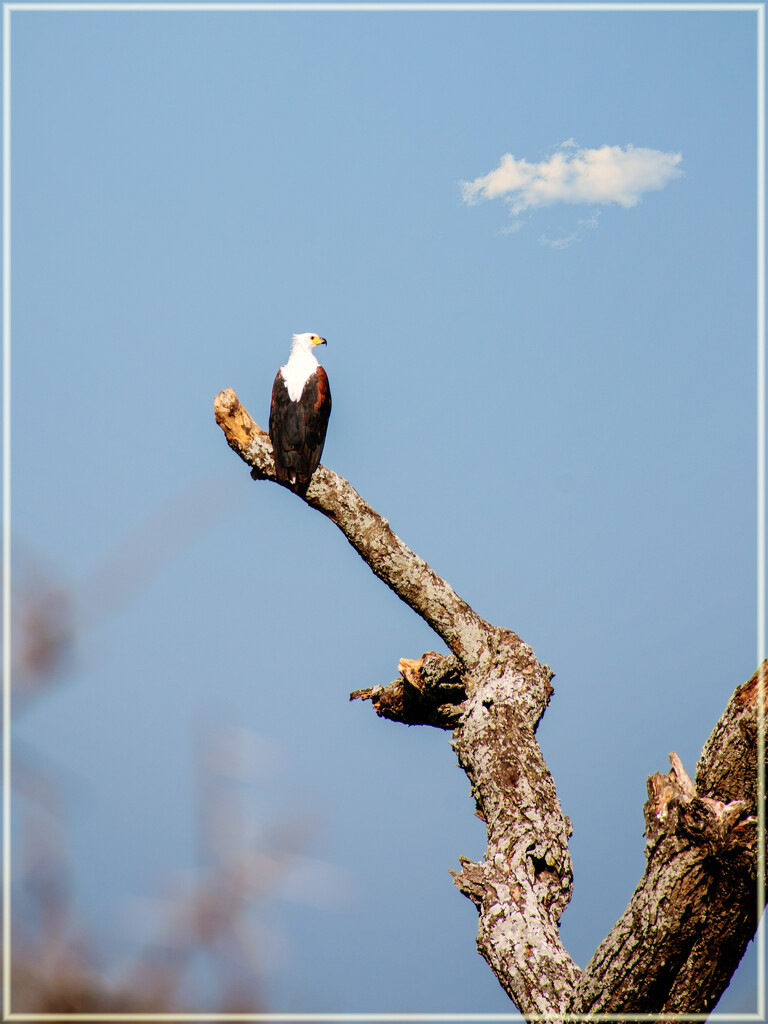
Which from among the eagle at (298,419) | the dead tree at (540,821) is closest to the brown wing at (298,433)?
the eagle at (298,419)

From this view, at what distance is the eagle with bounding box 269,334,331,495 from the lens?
6.12m

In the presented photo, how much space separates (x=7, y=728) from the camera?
87cm

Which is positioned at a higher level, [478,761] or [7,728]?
[478,761]

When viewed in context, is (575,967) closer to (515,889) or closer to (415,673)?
(515,889)

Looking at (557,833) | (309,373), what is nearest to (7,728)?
(557,833)

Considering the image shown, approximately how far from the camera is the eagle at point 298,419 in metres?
6.12

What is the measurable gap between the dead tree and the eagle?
0.11 meters

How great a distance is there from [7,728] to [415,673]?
17.2 feet

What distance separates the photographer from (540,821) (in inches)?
184

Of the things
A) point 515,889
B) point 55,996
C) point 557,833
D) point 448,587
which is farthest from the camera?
point 448,587

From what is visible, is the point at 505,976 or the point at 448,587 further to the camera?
the point at 448,587

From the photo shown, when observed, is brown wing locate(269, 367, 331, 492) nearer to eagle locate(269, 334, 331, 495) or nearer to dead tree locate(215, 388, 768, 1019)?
eagle locate(269, 334, 331, 495)

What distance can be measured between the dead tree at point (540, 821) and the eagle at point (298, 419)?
0.37 feet

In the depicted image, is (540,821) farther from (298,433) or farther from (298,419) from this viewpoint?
(298,419)
